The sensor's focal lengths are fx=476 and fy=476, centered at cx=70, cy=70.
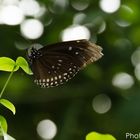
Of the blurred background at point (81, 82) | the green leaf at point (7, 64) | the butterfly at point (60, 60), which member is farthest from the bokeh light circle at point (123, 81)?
the green leaf at point (7, 64)

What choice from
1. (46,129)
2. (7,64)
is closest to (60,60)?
(7,64)

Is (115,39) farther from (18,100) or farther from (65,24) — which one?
(18,100)

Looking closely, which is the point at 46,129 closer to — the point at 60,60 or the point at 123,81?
the point at 123,81

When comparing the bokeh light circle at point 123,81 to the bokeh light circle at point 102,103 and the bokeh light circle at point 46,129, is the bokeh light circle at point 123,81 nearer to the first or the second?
the bokeh light circle at point 102,103

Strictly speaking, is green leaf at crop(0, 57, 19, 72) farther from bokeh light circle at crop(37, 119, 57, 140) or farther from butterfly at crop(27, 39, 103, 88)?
bokeh light circle at crop(37, 119, 57, 140)

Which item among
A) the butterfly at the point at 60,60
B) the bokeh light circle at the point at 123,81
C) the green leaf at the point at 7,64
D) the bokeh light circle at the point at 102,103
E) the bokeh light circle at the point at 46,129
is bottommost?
the green leaf at the point at 7,64

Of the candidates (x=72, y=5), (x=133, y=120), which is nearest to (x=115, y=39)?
(x=72, y=5)

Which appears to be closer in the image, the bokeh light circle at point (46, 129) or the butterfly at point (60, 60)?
the butterfly at point (60, 60)

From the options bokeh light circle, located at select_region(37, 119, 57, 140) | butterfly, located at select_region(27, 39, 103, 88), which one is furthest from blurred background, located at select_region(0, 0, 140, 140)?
butterfly, located at select_region(27, 39, 103, 88)
